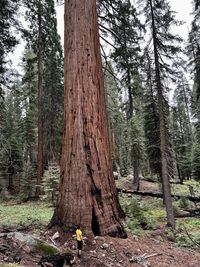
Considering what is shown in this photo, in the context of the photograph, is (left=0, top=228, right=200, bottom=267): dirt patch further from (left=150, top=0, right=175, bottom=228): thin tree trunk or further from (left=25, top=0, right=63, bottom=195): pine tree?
(left=25, top=0, right=63, bottom=195): pine tree

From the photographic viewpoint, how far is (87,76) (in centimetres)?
606

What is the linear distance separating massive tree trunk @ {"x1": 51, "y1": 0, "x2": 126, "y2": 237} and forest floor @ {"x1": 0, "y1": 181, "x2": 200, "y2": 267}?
0.97ft

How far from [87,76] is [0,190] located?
777 inches

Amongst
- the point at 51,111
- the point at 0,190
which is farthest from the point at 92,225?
the point at 0,190

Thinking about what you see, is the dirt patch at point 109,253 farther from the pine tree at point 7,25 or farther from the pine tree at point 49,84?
the pine tree at point 49,84

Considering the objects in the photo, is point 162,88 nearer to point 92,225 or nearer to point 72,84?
point 72,84

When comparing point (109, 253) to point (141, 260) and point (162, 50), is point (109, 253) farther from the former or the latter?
point (162, 50)

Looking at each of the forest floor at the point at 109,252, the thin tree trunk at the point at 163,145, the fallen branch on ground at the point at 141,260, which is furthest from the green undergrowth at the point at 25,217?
the thin tree trunk at the point at 163,145

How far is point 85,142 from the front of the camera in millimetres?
5734

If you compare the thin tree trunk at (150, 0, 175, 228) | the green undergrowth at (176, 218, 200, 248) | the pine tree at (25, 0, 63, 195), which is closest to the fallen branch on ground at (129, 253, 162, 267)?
the green undergrowth at (176, 218, 200, 248)

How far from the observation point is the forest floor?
452cm

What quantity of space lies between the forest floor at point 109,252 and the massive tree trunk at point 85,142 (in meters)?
0.30

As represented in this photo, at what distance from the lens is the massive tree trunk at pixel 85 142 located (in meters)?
5.50

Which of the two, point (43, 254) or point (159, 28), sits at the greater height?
point (159, 28)
